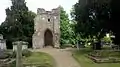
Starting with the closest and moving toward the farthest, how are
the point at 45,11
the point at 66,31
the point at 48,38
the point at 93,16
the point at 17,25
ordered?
1. the point at 93,16
2. the point at 45,11
3. the point at 48,38
4. the point at 17,25
5. the point at 66,31

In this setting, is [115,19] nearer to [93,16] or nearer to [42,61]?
[93,16]

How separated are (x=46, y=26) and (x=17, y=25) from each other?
208 inches

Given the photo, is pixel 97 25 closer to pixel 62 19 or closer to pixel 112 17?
pixel 112 17

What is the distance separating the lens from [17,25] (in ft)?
145

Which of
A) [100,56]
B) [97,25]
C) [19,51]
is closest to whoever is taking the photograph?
[19,51]

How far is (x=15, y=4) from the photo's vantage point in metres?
47.2

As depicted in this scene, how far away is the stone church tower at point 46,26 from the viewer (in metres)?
41.8

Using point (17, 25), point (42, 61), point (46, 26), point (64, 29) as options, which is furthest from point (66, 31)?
point (42, 61)

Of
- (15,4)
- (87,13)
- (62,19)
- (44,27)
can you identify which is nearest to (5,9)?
(15,4)

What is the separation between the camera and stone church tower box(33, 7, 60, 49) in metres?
41.8

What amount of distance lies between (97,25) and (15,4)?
65.7ft

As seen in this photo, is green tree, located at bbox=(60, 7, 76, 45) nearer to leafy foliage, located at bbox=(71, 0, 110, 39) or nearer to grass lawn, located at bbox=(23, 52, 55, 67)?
leafy foliage, located at bbox=(71, 0, 110, 39)

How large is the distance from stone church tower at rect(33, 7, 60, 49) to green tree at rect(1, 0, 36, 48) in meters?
2.78

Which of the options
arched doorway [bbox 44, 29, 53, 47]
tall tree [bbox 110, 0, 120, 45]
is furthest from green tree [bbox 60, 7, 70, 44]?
tall tree [bbox 110, 0, 120, 45]
